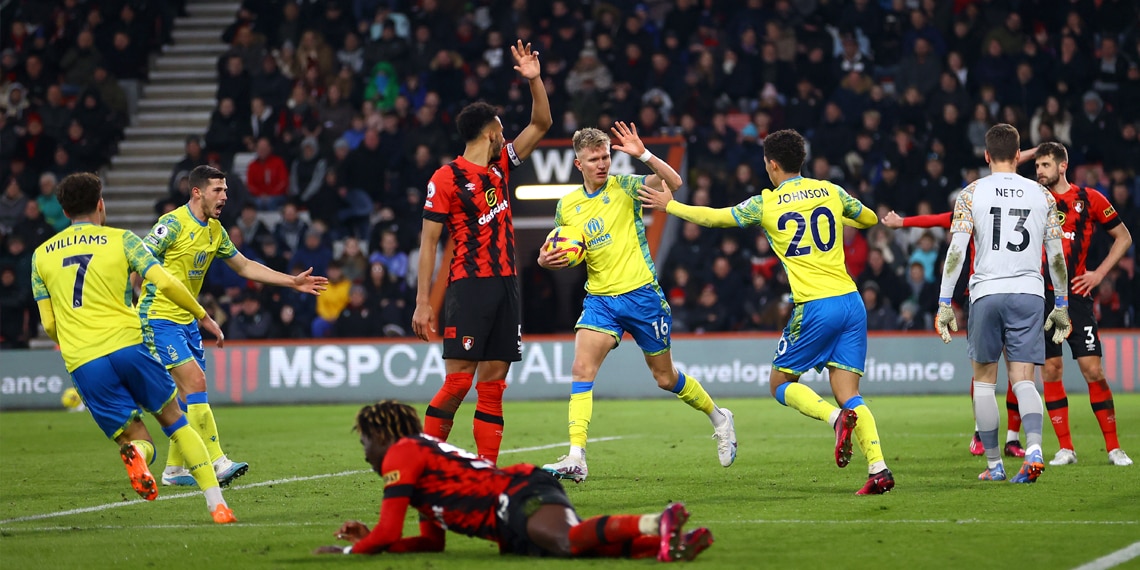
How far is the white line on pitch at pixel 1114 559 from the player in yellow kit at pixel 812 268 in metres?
2.44

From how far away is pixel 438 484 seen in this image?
603cm

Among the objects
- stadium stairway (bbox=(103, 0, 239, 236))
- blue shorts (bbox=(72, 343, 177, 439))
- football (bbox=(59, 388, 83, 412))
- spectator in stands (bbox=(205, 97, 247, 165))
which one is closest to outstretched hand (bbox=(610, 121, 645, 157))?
blue shorts (bbox=(72, 343, 177, 439))

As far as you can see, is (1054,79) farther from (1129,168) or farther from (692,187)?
(692,187)

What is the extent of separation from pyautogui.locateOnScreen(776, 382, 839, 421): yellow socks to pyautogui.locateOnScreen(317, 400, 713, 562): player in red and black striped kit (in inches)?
111

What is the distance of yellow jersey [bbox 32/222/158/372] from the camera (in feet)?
25.1

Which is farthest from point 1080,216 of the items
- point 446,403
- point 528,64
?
point 446,403

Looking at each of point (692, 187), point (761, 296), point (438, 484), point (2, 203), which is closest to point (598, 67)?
point (692, 187)

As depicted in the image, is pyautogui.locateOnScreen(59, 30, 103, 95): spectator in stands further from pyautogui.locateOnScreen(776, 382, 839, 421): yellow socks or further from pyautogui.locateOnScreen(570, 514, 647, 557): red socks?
pyautogui.locateOnScreen(570, 514, 647, 557): red socks

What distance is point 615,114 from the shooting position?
74.5 ft

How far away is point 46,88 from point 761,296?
14.5 m

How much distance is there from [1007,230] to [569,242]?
3004 millimetres

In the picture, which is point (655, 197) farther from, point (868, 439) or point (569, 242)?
point (868, 439)

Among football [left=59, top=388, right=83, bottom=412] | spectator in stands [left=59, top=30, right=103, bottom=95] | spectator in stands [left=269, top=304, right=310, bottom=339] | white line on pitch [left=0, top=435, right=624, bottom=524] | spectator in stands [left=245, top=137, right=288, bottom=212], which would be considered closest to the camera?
white line on pitch [left=0, top=435, right=624, bottom=524]

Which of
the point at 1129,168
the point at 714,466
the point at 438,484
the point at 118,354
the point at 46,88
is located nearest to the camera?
the point at 438,484
